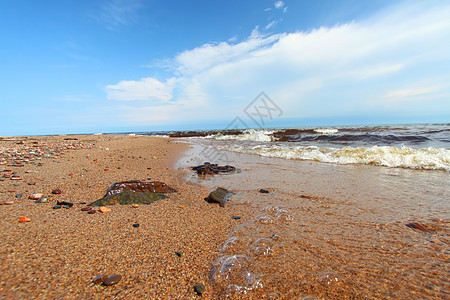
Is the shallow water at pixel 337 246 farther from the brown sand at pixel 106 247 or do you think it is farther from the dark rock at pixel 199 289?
the brown sand at pixel 106 247

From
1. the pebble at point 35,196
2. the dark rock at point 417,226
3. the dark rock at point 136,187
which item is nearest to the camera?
the dark rock at point 417,226

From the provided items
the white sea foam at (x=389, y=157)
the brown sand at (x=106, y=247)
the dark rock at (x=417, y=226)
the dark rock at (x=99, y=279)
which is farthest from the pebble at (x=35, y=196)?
the white sea foam at (x=389, y=157)

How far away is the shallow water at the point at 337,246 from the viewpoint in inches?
67.2

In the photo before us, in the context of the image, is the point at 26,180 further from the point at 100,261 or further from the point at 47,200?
the point at 100,261

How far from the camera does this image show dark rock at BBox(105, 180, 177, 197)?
395cm

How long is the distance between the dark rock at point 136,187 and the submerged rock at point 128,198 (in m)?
0.23

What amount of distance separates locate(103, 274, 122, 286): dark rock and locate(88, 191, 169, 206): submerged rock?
2.10m

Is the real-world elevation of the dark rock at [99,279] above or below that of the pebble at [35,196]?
below

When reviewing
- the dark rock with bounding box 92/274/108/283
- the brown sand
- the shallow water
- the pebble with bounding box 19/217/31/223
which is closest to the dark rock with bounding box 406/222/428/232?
the shallow water

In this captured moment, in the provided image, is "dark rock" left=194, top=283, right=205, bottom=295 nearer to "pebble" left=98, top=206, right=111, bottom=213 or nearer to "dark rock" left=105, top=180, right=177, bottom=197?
"pebble" left=98, top=206, right=111, bottom=213

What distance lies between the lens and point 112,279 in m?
1.66

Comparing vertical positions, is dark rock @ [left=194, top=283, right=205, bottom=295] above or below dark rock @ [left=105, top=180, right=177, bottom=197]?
below

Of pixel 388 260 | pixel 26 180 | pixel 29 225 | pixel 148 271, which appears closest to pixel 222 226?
pixel 148 271

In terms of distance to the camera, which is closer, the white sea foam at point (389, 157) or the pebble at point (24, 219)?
the pebble at point (24, 219)
